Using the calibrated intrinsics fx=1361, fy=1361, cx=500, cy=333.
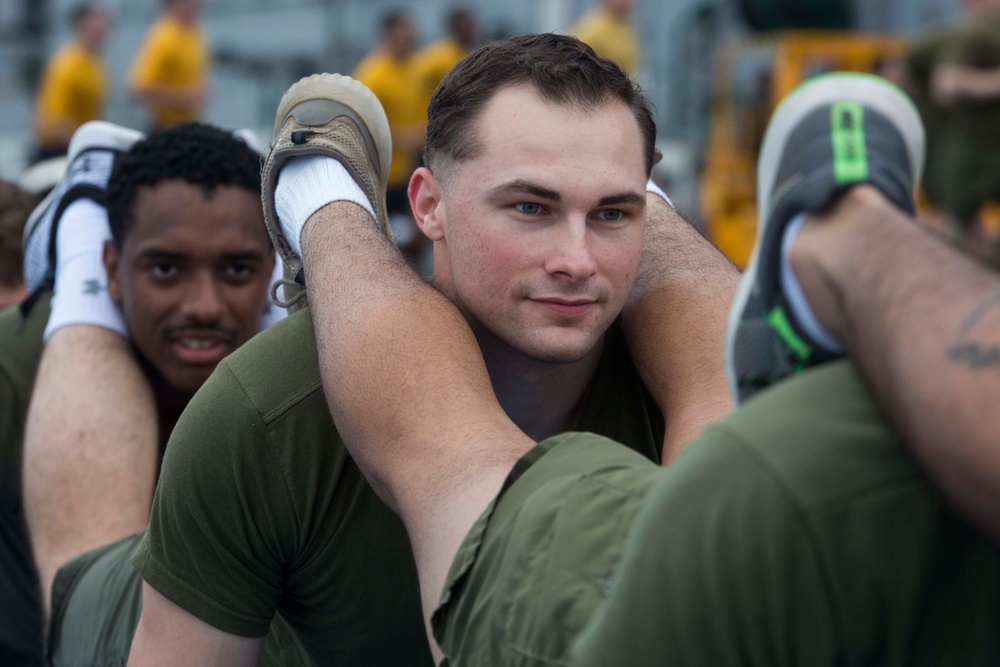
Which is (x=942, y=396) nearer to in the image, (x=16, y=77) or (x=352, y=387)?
(x=352, y=387)

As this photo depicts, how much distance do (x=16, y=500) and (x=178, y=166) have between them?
3.17 feet

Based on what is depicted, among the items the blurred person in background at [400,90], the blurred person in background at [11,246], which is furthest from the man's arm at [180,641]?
the blurred person in background at [400,90]

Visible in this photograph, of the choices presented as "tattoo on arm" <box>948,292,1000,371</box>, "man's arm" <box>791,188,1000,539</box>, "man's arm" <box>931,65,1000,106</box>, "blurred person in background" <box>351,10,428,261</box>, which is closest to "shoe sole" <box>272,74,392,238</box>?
"man's arm" <box>791,188,1000,539</box>

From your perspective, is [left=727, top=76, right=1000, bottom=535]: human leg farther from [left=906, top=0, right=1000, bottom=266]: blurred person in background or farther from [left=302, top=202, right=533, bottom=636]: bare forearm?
[left=906, top=0, right=1000, bottom=266]: blurred person in background

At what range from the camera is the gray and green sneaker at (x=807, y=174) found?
5.39 ft

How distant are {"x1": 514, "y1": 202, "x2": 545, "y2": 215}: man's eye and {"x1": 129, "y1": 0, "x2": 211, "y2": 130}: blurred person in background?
7.81 metres

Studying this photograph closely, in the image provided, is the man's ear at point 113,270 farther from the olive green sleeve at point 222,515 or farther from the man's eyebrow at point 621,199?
the man's eyebrow at point 621,199

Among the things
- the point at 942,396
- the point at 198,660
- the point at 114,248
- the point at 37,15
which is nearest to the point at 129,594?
the point at 198,660

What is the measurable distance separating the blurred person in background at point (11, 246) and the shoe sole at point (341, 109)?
151cm

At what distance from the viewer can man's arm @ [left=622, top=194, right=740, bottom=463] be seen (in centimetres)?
236

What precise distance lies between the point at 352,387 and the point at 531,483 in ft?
1.46

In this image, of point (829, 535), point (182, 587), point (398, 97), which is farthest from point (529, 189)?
point (398, 97)

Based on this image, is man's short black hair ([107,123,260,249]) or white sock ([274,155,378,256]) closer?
white sock ([274,155,378,256])

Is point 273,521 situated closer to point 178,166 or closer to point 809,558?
point 809,558
